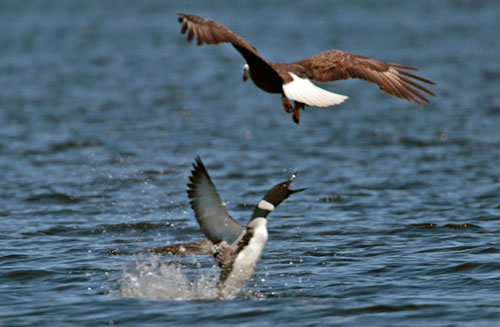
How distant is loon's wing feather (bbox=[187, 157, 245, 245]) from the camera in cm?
717

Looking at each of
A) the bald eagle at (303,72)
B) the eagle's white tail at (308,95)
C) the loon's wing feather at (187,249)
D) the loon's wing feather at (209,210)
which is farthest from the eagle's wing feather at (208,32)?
the loon's wing feather at (187,249)

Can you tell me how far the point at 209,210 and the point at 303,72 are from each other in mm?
1871

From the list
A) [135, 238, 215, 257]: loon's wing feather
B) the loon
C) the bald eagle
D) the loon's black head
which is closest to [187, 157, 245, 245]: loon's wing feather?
the loon

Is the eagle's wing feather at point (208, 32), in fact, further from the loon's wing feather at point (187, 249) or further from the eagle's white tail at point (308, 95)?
the loon's wing feather at point (187, 249)

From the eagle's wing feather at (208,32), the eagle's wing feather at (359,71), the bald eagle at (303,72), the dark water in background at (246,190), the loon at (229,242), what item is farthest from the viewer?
the eagle's wing feather at (359,71)

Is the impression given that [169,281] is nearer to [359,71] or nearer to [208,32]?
[208,32]

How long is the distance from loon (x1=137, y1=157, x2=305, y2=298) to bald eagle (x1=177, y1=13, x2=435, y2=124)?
2.57 ft

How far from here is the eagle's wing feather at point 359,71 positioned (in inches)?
325

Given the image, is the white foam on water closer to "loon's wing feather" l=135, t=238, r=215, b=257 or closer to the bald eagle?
"loon's wing feather" l=135, t=238, r=215, b=257

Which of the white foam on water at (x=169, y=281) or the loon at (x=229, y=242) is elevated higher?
the loon at (x=229, y=242)

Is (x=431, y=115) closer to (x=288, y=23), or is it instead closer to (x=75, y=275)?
(x=75, y=275)

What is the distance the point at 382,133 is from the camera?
18.4 meters

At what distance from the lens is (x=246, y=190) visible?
43.6ft

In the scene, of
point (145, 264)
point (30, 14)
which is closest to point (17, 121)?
point (145, 264)
